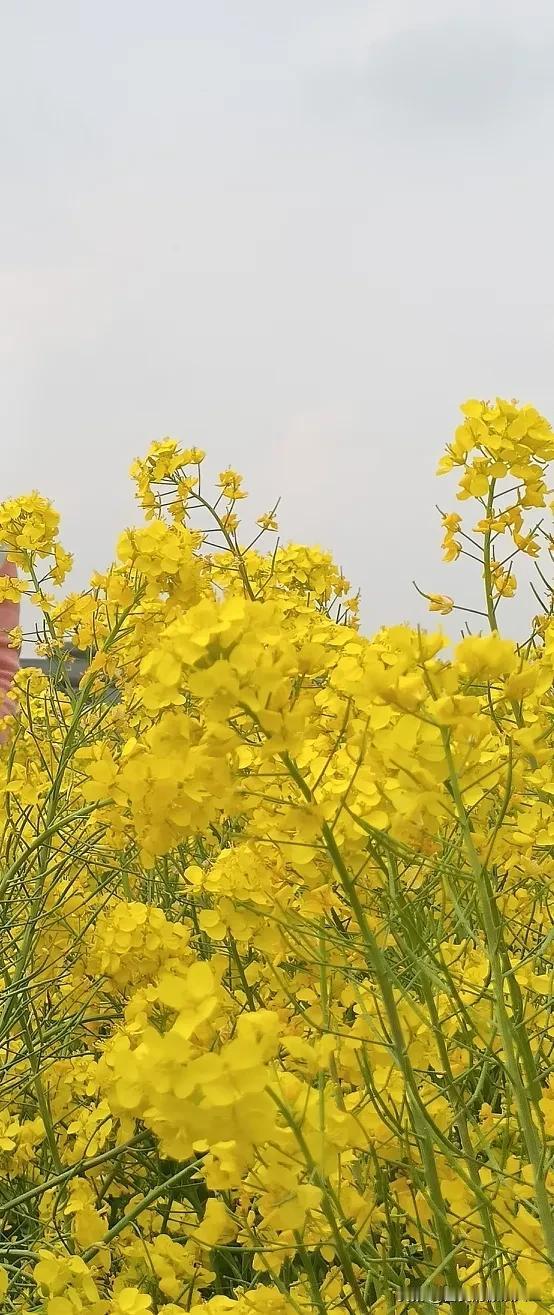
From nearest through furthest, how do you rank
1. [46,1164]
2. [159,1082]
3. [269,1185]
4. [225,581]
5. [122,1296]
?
[159,1082] → [269,1185] → [122,1296] → [46,1164] → [225,581]

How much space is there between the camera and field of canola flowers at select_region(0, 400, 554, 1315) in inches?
30.9

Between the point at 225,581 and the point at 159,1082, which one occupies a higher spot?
the point at 225,581

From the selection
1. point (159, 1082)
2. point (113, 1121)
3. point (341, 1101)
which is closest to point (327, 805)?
point (159, 1082)

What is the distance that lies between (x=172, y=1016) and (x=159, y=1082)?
2.81 ft

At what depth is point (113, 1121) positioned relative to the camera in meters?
1.45

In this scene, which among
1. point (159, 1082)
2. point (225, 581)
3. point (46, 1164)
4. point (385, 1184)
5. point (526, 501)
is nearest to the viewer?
point (159, 1082)

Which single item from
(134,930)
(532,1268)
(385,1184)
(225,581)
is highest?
(225,581)

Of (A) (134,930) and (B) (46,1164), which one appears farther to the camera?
(B) (46,1164)

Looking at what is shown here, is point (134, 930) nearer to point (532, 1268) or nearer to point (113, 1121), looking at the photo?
point (113, 1121)

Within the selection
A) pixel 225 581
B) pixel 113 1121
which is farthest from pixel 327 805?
pixel 225 581

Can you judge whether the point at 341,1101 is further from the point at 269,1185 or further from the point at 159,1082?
the point at 159,1082

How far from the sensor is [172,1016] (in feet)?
4.80

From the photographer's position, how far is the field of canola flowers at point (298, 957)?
78 centimetres

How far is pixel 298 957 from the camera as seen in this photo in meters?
1.09
